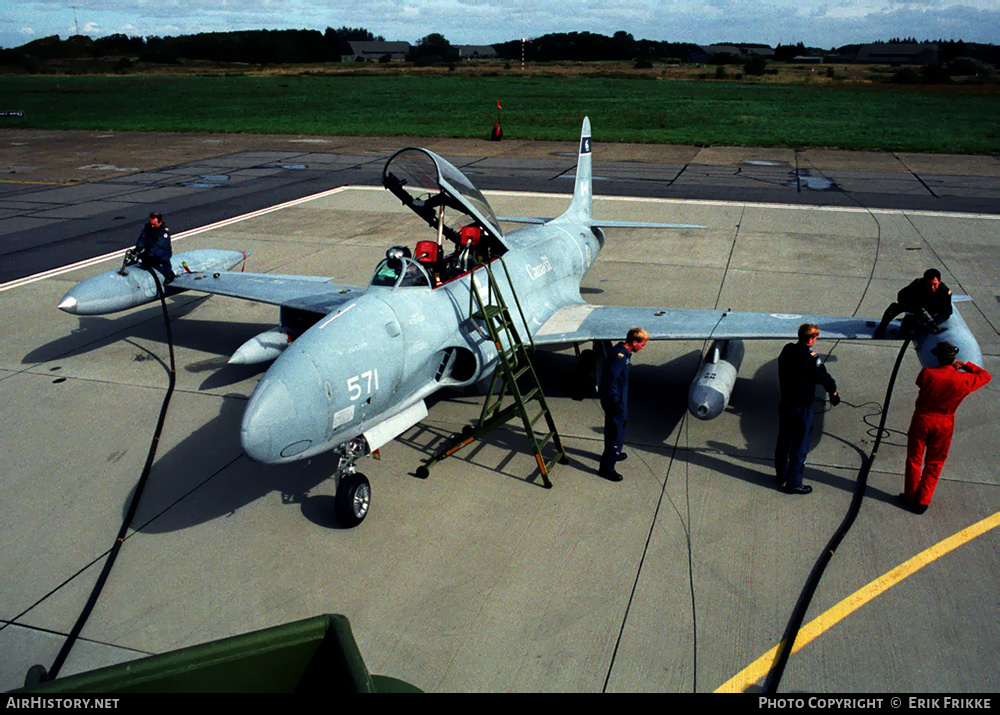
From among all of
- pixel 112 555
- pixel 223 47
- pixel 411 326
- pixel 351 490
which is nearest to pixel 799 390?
pixel 411 326

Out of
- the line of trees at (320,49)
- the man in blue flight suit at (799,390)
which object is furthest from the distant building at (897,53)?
the man in blue flight suit at (799,390)

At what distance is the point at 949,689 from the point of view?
17.6 feet

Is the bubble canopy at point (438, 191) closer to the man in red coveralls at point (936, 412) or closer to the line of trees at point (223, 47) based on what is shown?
the man in red coveralls at point (936, 412)

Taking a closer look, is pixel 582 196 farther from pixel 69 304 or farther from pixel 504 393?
pixel 69 304

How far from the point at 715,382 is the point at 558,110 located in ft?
156

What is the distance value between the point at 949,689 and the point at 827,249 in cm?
1481

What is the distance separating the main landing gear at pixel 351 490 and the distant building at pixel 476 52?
17613cm

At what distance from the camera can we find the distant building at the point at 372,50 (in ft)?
532

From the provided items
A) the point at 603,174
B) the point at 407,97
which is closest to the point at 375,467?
the point at 603,174

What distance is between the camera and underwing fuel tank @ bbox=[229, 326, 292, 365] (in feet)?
32.1

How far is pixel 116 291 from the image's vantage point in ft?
37.0

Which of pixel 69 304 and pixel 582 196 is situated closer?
pixel 69 304

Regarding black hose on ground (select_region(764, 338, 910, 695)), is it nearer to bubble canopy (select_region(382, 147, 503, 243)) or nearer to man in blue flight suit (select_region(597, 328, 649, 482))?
man in blue flight suit (select_region(597, 328, 649, 482))

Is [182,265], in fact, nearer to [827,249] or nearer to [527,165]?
[827,249]
